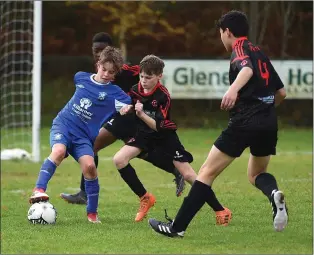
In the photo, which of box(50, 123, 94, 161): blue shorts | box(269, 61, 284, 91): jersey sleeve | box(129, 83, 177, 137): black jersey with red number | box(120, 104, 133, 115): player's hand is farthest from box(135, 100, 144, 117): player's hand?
box(269, 61, 284, 91): jersey sleeve

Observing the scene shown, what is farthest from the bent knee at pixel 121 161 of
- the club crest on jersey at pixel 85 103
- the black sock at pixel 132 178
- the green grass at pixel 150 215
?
the club crest on jersey at pixel 85 103

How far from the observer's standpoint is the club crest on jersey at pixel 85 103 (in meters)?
8.49

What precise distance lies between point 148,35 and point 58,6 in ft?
8.97

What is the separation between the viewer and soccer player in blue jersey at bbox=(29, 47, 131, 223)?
27.4 feet

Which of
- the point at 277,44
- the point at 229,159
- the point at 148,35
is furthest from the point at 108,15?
the point at 229,159

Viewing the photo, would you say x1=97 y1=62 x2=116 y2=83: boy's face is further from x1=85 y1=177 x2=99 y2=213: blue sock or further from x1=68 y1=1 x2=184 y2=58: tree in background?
x1=68 y1=1 x2=184 y2=58: tree in background

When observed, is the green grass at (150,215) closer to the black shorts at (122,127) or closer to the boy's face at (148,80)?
the black shorts at (122,127)

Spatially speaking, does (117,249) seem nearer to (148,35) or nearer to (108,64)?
(108,64)

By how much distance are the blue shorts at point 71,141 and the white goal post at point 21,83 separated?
671 centimetres

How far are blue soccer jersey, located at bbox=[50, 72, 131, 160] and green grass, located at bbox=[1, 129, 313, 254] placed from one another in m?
0.76

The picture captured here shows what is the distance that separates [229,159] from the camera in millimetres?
7059

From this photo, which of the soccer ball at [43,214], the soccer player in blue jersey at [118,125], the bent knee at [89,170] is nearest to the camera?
the soccer ball at [43,214]

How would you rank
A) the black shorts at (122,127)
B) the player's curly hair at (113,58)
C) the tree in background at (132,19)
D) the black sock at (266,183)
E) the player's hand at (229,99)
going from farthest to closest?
1. the tree in background at (132,19)
2. the black shorts at (122,127)
3. the player's curly hair at (113,58)
4. the black sock at (266,183)
5. the player's hand at (229,99)

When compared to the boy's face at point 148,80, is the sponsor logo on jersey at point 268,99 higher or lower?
higher
